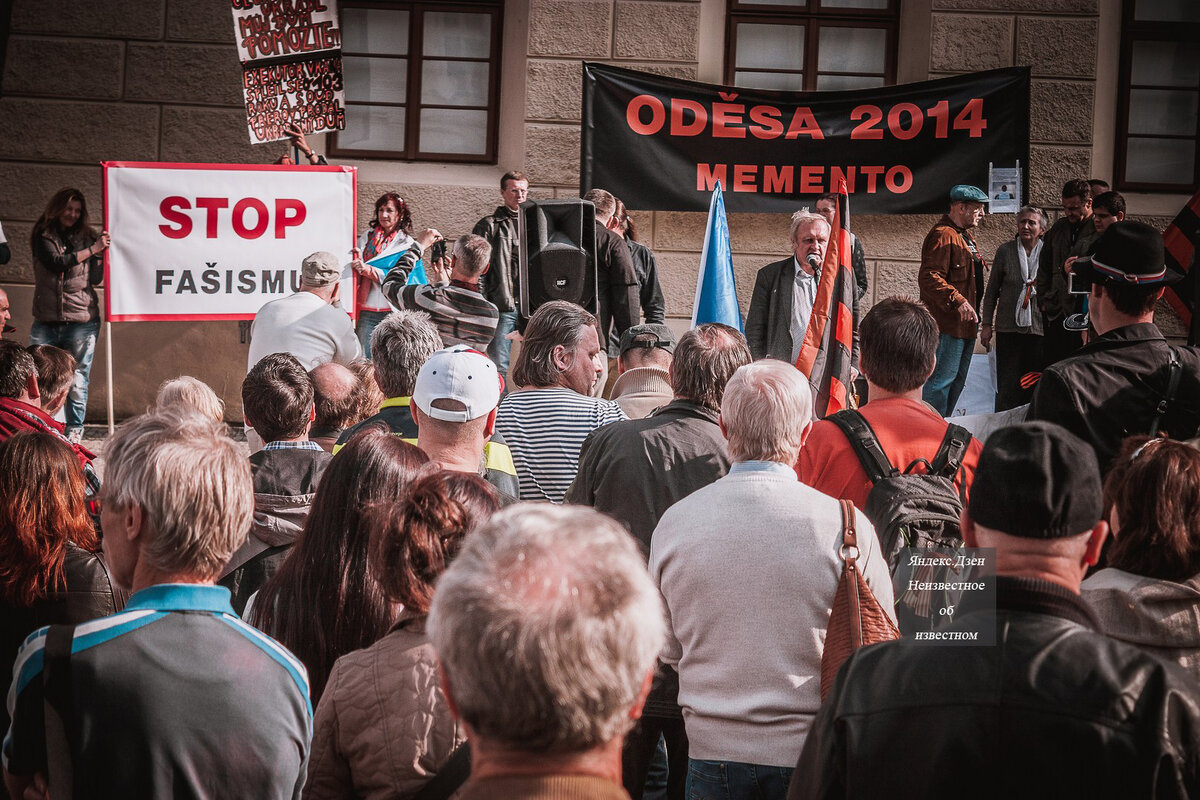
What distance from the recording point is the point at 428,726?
7.55ft

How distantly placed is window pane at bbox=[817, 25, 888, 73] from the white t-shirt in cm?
574

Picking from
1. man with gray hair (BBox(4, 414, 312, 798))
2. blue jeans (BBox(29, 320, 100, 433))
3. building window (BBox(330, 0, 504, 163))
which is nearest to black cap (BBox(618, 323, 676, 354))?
man with gray hair (BBox(4, 414, 312, 798))

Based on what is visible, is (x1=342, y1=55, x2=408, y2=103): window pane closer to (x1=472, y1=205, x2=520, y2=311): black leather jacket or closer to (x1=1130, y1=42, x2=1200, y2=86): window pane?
(x1=472, y1=205, x2=520, y2=311): black leather jacket

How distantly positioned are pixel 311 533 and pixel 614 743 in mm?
1462

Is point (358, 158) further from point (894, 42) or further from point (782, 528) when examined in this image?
point (782, 528)

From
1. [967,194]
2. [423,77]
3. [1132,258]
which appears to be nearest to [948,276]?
[967,194]

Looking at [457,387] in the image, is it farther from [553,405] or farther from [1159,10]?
[1159,10]

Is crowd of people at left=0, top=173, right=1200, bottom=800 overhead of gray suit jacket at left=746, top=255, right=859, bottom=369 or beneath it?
beneath

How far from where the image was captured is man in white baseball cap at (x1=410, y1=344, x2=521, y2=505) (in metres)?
3.61

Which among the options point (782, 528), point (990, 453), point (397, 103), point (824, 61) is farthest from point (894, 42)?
point (990, 453)

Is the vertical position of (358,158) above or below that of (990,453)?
above

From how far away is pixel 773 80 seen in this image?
1073 cm

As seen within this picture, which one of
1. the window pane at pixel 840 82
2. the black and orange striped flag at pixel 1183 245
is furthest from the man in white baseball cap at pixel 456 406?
the window pane at pixel 840 82

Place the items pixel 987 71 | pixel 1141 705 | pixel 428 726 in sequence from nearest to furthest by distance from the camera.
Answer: pixel 1141 705 → pixel 428 726 → pixel 987 71
